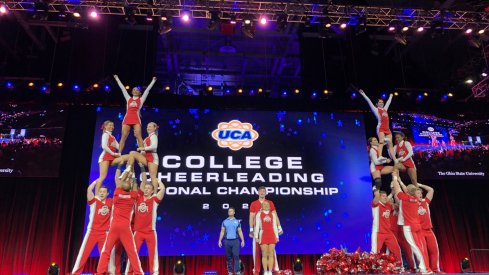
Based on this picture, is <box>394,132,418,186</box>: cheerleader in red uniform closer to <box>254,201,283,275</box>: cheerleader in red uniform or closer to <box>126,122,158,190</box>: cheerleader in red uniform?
<box>254,201,283,275</box>: cheerleader in red uniform

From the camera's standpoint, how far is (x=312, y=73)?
12203 millimetres

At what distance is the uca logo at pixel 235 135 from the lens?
11.0 metres

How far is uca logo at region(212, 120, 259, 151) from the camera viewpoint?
36.2 ft

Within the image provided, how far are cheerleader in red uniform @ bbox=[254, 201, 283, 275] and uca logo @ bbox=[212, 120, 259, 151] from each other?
3.90m

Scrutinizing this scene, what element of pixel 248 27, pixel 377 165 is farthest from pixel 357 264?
pixel 248 27

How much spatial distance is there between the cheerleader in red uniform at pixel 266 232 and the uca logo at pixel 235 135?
390 cm

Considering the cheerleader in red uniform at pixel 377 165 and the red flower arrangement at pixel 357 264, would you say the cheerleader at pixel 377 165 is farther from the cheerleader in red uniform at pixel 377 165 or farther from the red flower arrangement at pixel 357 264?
the red flower arrangement at pixel 357 264

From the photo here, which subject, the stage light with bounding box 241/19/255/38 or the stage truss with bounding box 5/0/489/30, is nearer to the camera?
the stage truss with bounding box 5/0/489/30

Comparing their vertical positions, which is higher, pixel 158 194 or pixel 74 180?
pixel 74 180

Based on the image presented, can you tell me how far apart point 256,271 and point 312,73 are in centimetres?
668

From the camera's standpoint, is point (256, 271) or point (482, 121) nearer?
point (256, 271)

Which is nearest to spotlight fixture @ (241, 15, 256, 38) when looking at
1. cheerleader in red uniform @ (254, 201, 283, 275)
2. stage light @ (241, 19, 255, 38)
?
stage light @ (241, 19, 255, 38)

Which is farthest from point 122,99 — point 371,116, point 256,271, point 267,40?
point 371,116

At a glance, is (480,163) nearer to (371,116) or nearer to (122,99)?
(371,116)
